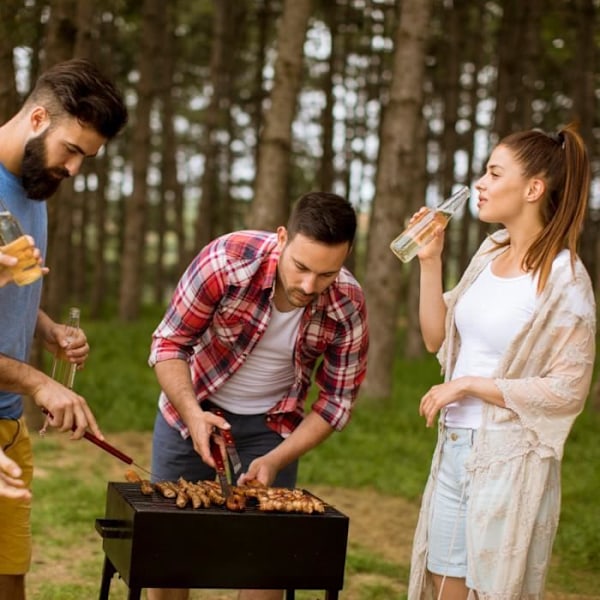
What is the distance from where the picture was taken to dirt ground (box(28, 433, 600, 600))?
22.4 feet

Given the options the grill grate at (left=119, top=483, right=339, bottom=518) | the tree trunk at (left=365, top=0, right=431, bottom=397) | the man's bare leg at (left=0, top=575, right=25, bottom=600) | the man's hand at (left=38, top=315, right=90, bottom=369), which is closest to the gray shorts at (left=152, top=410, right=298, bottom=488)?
the grill grate at (left=119, top=483, right=339, bottom=518)

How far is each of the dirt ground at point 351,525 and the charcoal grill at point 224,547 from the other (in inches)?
99.7

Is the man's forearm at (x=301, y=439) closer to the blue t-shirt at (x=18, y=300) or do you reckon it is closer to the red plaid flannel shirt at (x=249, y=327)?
the red plaid flannel shirt at (x=249, y=327)

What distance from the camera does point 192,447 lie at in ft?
16.1

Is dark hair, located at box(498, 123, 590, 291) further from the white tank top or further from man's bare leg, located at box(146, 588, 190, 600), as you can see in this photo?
man's bare leg, located at box(146, 588, 190, 600)

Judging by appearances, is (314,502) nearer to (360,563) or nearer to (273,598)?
(273,598)

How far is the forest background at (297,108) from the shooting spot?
1172 cm

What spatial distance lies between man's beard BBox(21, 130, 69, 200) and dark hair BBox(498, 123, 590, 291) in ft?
5.56

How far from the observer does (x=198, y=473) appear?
4.96 meters

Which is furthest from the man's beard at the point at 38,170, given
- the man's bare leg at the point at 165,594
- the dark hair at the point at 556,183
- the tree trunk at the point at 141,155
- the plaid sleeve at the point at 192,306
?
the tree trunk at the point at 141,155

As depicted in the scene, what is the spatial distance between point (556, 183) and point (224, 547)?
6.01 ft

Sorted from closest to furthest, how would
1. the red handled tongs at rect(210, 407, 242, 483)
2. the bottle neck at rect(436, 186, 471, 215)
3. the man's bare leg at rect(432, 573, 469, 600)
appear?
the man's bare leg at rect(432, 573, 469, 600) < the bottle neck at rect(436, 186, 471, 215) < the red handled tongs at rect(210, 407, 242, 483)

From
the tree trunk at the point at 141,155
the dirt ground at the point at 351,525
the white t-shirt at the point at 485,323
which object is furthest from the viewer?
the tree trunk at the point at 141,155

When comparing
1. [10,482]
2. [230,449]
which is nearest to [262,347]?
[230,449]
